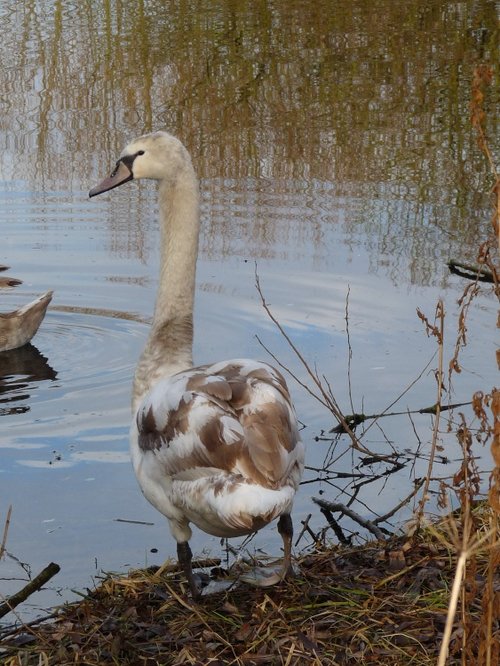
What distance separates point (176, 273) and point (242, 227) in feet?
17.7

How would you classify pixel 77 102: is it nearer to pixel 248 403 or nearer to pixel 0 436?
pixel 0 436

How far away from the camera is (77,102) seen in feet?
48.5

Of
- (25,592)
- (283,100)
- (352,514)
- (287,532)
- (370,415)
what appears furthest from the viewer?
(283,100)

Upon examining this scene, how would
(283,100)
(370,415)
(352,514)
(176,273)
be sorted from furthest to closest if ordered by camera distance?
(283,100), (370,415), (176,273), (352,514)

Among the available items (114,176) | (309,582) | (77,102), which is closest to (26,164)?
(77,102)

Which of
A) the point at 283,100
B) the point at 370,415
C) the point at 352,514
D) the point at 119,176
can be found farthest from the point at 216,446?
the point at 283,100

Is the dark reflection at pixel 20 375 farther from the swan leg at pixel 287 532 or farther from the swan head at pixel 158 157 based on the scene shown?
the swan leg at pixel 287 532

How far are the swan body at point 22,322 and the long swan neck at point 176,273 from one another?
3.20m

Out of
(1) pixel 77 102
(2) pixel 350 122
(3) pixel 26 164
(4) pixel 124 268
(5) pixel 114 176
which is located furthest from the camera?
(1) pixel 77 102

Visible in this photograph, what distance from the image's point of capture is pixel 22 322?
8.73 m

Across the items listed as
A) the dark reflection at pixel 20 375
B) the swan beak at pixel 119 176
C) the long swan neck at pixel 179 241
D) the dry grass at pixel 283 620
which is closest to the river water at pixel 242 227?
the dark reflection at pixel 20 375

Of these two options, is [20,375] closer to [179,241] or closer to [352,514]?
[179,241]

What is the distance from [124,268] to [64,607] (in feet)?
18.4

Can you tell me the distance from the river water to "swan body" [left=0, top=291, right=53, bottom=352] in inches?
5.2
